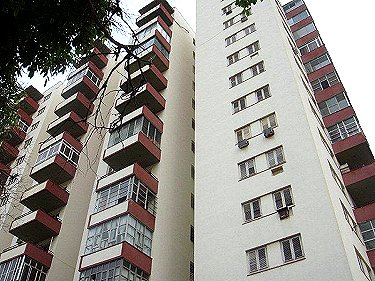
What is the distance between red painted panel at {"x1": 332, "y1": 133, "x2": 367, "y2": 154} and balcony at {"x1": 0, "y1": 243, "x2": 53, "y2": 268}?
64.2ft

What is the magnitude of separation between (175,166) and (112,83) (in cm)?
1712

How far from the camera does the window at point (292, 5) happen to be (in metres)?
39.9

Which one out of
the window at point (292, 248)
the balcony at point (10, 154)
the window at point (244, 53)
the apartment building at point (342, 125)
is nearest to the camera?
the window at point (292, 248)

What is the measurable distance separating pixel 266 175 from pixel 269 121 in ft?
13.1

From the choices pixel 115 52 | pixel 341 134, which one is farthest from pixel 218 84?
pixel 115 52

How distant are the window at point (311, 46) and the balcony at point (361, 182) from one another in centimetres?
1377

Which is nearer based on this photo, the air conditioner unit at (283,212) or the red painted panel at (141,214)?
the air conditioner unit at (283,212)

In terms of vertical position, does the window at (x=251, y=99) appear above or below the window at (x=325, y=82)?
below

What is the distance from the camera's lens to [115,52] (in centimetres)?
596

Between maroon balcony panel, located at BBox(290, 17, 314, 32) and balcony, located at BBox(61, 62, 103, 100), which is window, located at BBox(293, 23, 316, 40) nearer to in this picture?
maroon balcony panel, located at BBox(290, 17, 314, 32)

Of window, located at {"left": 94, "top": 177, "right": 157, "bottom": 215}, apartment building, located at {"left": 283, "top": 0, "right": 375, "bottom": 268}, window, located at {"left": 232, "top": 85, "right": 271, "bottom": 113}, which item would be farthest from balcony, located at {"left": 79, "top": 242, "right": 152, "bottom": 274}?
apartment building, located at {"left": 283, "top": 0, "right": 375, "bottom": 268}

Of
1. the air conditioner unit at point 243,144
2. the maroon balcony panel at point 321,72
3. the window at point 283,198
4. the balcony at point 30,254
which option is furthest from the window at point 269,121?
the balcony at point 30,254

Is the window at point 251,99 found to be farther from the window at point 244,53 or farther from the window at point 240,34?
the window at point 240,34

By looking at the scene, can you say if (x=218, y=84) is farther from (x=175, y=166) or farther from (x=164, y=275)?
(x=164, y=275)
